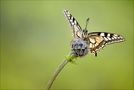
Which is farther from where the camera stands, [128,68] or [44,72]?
[128,68]

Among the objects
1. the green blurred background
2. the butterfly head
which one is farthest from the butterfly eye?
the green blurred background

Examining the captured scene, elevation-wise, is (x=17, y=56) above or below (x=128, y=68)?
above

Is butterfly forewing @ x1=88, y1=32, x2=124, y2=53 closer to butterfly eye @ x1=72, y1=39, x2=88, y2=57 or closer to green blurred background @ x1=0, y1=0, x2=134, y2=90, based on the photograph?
butterfly eye @ x1=72, y1=39, x2=88, y2=57

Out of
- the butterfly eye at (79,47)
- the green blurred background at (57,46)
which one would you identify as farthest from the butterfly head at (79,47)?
the green blurred background at (57,46)

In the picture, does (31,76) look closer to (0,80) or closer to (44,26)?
(0,80)

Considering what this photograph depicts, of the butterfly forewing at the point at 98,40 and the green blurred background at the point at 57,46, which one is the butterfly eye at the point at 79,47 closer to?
the butterfly forewing at the point at 98,40

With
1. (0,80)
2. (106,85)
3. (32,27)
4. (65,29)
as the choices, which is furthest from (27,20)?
(106,85)
